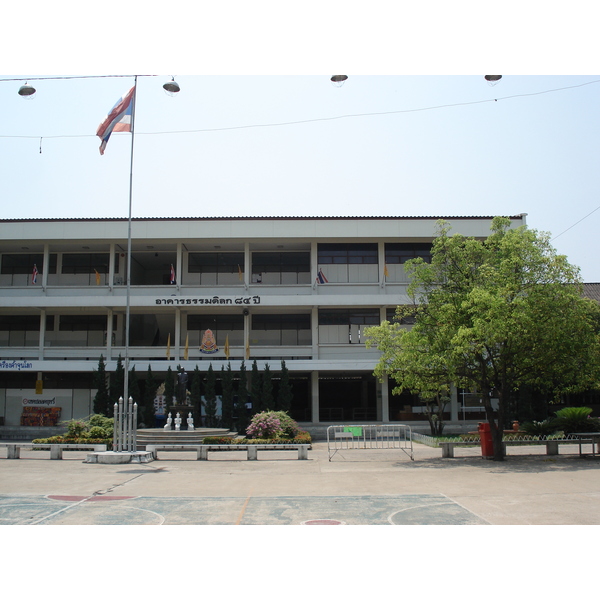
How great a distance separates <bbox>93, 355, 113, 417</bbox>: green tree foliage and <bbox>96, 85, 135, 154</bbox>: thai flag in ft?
50.8

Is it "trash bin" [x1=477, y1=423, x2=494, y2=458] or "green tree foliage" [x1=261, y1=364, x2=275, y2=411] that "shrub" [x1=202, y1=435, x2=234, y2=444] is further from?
"trash bin" [x1=477, y1=423, x2=494, y2=458]

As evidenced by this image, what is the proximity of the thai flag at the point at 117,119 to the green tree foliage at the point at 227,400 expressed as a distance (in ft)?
50.5

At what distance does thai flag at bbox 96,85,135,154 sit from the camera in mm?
19641

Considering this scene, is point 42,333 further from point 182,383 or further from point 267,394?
point 267,394

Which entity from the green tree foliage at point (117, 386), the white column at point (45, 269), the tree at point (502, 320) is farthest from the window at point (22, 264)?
the tree at point (502, 320)

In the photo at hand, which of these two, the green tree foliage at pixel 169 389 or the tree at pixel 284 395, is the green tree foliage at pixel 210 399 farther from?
the tree at pixel 284 395

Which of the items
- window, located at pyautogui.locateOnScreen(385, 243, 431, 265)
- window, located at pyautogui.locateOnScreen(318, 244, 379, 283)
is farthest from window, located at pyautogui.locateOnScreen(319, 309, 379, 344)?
window, located at pyautogui.locateOnScreen(385, 243, 431, 265)

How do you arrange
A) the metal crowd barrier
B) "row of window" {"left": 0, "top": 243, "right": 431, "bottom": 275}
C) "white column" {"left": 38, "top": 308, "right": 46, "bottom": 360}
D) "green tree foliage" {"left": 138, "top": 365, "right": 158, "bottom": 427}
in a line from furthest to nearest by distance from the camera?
"row of window" {"left": 0, "top": 243, "right": 431, "bottom": 275} → "white column" {"left": 38, "top": 308, "right": 46, "bottom": 360} → "green tree foliage" {"left": 138, "top": 365, "right": 158, "bottom": 427} → the metal crowd barrier

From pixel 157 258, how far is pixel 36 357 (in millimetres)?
9329

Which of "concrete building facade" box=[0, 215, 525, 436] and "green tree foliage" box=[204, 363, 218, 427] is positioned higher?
"concrete building facade" box=[0, 215, 525, 436]

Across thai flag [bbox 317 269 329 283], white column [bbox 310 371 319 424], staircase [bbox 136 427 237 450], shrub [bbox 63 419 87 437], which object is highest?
thai flag [bbox 317 269 329 283]

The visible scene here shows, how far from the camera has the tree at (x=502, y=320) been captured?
54.1ft

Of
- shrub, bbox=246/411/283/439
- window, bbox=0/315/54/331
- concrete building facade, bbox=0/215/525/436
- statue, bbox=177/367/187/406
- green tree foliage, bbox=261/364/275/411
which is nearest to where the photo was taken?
shrub, bbox=246/411/283/439
